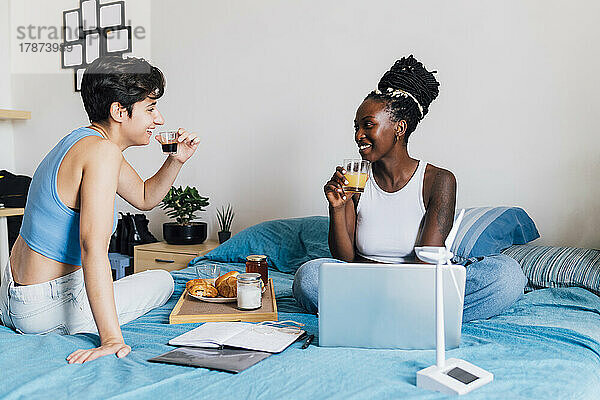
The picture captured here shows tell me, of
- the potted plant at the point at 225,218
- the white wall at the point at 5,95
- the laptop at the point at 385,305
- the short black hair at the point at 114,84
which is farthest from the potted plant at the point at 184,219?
the laptop at the point at 385,305

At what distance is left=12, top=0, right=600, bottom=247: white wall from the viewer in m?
2.54

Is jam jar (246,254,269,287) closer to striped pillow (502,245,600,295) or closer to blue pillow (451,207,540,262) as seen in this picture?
blue pillow (451,207,540,262)

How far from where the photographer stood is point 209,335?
1.46 meters

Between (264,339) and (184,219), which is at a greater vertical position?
(184,219)

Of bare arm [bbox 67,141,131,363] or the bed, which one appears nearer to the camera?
the bed

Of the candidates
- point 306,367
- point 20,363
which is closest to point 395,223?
point 306,367

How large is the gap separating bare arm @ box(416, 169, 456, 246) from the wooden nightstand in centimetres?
138

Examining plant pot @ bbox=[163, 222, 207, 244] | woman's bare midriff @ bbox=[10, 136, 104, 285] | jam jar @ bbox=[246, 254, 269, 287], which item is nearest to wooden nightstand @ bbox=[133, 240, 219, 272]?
plant pot @ bbox=[163, 222, 207, 244]

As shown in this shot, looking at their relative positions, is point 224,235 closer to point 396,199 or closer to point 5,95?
point 396,199

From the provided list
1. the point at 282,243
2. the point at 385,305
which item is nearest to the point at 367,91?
the point at 282,243

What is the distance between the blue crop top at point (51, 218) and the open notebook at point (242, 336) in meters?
0.41

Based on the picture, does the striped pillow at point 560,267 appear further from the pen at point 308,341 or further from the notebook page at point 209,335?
the notebook page at point 209,335

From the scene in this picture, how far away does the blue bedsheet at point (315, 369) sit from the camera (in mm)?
1158

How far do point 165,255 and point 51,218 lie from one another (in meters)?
1.43
